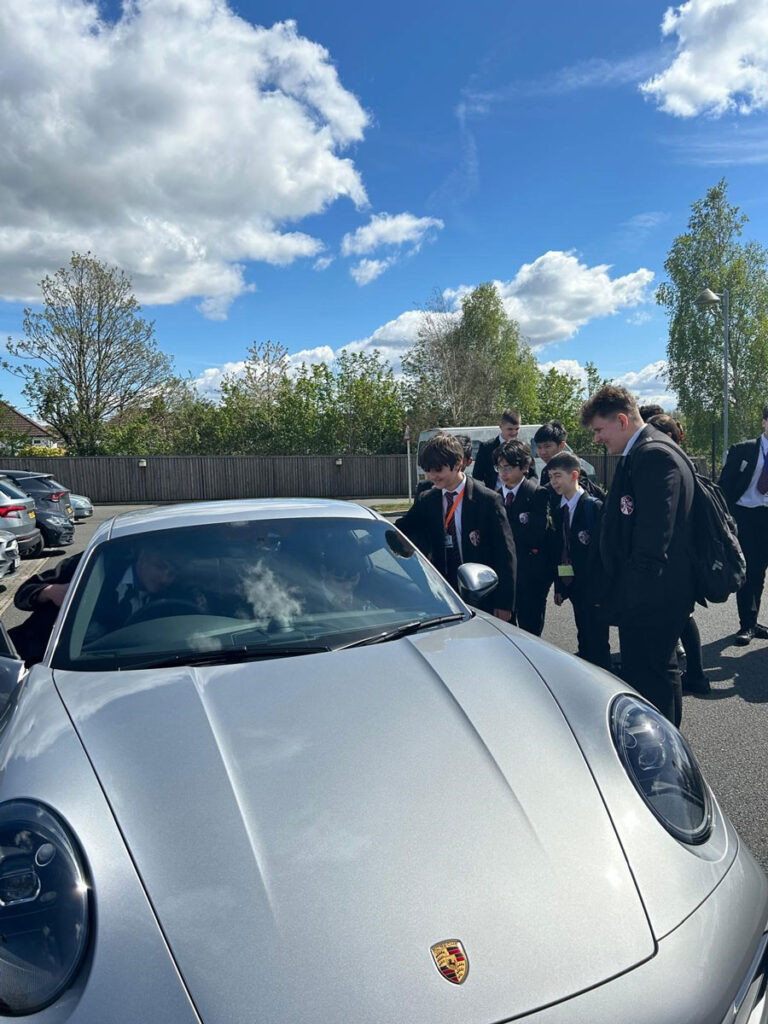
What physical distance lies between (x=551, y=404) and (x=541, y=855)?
51.0 metres

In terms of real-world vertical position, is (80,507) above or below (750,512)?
below

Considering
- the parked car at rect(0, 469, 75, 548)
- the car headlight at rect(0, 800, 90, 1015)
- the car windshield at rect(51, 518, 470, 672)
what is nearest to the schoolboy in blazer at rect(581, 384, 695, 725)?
the car windshield at rect(51, 518, 470, 672)

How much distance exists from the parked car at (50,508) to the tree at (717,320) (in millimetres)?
33133

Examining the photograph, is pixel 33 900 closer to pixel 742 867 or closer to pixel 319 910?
pixel 319 910

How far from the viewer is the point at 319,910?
1.34 m

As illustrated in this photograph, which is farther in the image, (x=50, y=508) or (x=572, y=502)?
(x=50, y=508)

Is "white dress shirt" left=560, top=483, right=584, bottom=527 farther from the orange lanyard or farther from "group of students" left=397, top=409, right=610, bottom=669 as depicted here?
the orange lanyard

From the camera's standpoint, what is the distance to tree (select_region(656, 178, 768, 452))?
117 feet

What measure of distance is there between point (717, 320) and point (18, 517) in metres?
35.9

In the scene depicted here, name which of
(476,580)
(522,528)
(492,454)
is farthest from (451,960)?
(492,454)

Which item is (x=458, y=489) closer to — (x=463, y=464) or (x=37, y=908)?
(x=463, y=464)

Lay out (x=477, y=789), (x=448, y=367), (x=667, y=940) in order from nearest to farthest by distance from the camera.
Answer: (x=667, y=940), (x=477, y=789), (x=448, y=367)

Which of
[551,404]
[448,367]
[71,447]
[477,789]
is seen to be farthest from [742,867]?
[551,404]

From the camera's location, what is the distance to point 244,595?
2.57 meters
